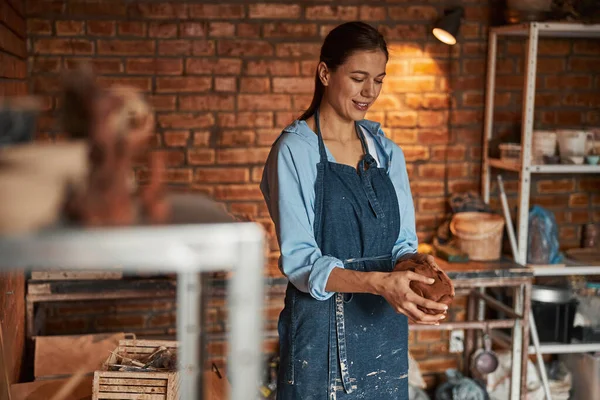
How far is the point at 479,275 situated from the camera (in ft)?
10.9

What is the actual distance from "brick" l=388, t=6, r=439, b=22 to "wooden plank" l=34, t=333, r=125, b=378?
6.64ft

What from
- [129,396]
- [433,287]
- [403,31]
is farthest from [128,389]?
[403,31]

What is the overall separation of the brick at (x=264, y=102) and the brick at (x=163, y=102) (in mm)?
323

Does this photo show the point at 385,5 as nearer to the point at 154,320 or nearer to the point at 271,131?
the point at 271,131

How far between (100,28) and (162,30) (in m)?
0.29

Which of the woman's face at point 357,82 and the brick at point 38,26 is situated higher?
the brick at point 38,26

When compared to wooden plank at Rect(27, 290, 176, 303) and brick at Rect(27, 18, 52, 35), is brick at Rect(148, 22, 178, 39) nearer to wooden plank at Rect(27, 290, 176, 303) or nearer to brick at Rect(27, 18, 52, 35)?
brick at Rect(27, 18, 52, 35)

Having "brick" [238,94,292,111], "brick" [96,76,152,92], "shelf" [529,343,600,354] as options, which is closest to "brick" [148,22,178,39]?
"brick" [96,76,152,92]

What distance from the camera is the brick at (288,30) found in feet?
11.8

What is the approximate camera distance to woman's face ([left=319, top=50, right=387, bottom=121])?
2145 mm

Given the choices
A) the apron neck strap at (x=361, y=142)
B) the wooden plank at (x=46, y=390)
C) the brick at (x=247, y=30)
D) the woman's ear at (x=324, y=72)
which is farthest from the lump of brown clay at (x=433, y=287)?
the brick at (x=247, y=30)

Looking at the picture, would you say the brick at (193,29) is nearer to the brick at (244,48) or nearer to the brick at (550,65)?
the brick at (244,48)

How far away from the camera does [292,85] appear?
3.64m

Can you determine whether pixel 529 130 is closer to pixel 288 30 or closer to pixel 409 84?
pixel 409 84
